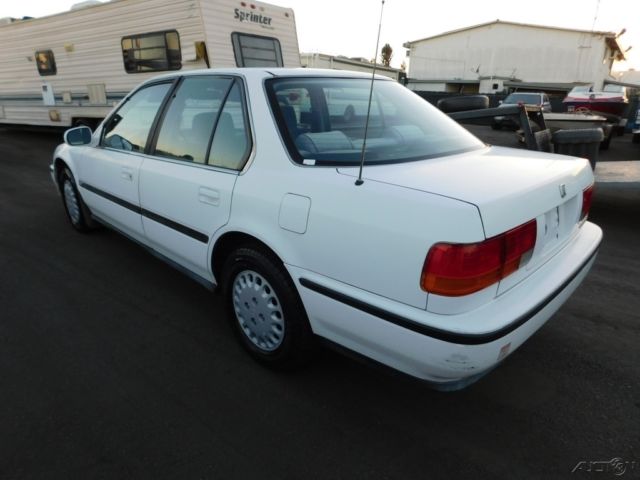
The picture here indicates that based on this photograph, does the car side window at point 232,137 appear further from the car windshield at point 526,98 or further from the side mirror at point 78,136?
the car windshield at point 526,98

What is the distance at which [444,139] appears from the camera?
2.52 meters

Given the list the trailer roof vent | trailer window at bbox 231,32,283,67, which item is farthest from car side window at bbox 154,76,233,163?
the trailer roof vent

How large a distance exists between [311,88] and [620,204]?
5671mm

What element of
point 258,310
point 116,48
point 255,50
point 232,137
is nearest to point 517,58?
point 255,50

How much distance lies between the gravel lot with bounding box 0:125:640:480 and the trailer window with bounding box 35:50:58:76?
371 inches

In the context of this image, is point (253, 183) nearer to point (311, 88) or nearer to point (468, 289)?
point (311, 88)

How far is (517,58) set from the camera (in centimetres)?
3647

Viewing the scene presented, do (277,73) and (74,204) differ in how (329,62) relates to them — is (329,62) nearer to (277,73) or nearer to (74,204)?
(74,204)

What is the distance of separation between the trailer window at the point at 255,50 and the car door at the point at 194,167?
5.73 metres

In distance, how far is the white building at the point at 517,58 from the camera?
112 ft

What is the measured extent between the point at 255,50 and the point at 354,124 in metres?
6.81

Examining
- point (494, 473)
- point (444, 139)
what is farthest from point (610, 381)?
point (444, 139)

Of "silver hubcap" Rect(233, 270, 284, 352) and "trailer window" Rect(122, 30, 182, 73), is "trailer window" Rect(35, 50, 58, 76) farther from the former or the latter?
"silver hubcap" Rect(233, 270, 284, 352)

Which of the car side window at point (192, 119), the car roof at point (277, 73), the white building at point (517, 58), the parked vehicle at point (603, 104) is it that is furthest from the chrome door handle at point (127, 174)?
the white building at point (517, 58)
